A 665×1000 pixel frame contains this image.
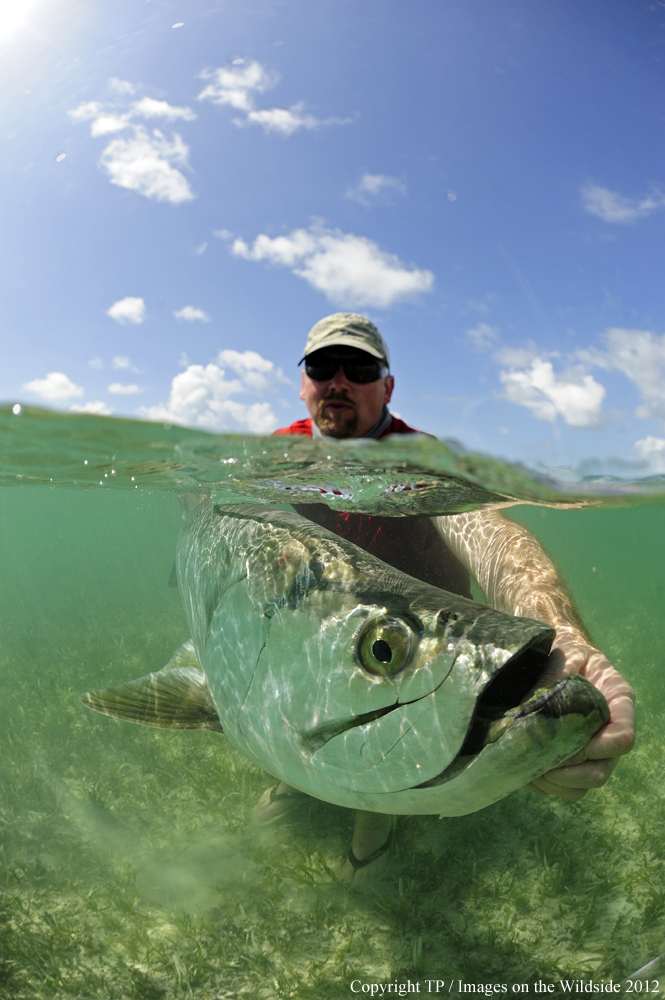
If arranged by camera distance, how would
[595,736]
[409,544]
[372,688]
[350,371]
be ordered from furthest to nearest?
1. [409,544]
2. [350,371]
3. [372,688]
4. [595,736]

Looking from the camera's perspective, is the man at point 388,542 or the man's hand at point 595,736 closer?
the man's hand at point 595,736

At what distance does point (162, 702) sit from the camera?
9.55 ft

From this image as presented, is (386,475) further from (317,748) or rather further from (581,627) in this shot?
(317,748)

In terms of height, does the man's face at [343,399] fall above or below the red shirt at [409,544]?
above

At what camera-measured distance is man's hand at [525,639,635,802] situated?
5.26 feet

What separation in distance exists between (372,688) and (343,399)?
2699 millimetres

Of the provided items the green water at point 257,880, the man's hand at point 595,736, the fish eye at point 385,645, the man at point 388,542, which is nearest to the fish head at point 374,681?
the fish eye at point 385,645

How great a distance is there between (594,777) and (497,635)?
0.55 metres

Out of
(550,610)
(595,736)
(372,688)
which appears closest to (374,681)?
(372,688)

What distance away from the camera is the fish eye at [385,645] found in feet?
5.78

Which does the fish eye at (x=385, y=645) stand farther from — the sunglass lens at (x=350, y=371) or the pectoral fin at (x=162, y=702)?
the sunglass lens at (x=350, y=371)

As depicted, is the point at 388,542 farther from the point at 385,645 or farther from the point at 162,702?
the point at 385,645

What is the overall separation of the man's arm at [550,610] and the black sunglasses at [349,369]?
1459 mm

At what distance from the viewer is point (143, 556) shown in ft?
227
